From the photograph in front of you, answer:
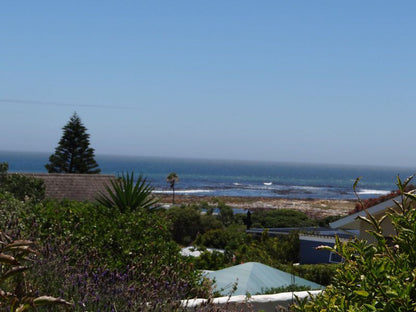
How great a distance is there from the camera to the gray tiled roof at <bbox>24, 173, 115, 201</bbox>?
1316 inches

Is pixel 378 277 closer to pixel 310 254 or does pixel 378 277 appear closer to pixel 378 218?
pixel 378 218

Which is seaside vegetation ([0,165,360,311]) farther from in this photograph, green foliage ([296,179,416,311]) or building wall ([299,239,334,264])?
building wall ([299,239,334,264])

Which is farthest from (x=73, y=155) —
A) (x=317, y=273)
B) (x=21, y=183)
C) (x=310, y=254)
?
(x=317, y=273)

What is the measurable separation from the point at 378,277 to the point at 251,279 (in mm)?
7677

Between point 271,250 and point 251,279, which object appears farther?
point 271,250

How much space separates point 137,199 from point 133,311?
27.5ft

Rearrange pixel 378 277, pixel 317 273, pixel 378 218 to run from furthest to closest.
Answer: pixel 317 273 → pixel 378 218 → pixel 378 277

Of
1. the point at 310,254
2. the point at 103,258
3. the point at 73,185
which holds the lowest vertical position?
the point at 310,254

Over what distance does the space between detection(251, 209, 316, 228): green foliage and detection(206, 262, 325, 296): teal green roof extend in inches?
1715

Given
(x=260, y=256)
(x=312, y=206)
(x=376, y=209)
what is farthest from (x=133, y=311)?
(x=312, y=206)

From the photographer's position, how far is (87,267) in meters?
7.28

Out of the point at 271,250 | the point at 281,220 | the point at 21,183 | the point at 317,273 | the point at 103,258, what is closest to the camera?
the point at 103,258

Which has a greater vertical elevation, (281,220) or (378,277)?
(378,277)

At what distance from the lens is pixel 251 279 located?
10.3m
